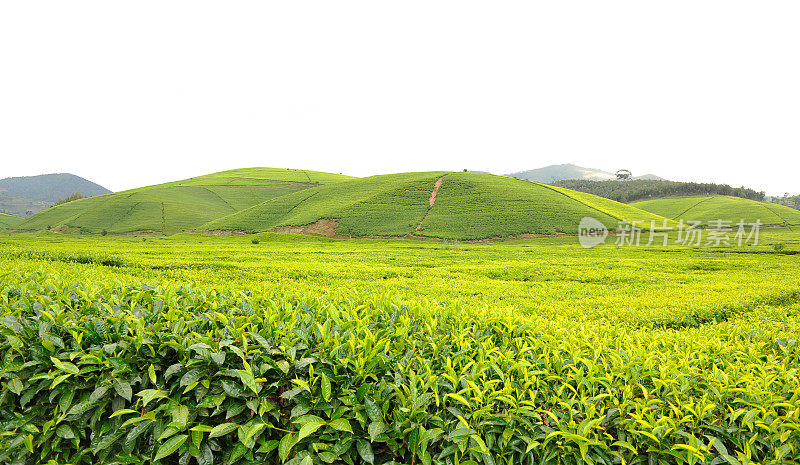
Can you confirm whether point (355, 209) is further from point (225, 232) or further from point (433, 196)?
point (225, 232)

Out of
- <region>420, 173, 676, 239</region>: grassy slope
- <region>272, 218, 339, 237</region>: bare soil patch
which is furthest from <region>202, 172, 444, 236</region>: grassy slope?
<region>420, 173, 676, 239</region>: grassy slope

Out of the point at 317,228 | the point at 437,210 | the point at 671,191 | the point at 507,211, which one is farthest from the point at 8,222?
the point at 671,191

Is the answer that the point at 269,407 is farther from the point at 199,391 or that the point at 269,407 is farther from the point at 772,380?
the point at 772,380

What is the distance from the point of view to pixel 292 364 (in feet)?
10.1

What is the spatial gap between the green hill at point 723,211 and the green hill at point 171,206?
320ft

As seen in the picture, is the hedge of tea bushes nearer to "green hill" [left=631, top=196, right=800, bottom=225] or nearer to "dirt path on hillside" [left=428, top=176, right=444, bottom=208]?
"dirt path on hillside" [left=428, top=176, right=444, bottom=208]

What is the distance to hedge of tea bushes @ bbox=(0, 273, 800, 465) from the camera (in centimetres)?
264

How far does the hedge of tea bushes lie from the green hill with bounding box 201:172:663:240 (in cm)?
4981

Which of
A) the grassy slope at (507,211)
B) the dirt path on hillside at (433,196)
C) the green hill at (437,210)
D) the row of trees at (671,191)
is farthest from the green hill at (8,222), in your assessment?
the row of trees at (671,191)

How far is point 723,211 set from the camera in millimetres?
77875

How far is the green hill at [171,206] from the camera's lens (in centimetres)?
7612

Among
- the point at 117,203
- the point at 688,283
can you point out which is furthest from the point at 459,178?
the point at 117,203

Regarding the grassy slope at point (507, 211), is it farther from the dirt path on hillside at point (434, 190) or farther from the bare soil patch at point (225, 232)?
the bare soil patch at point (225, 232)

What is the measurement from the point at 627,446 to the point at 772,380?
70.8 inches
